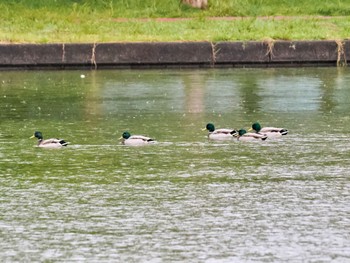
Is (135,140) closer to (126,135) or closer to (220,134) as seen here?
(126,135)

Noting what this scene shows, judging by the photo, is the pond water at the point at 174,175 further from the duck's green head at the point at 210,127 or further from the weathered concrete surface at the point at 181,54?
the weathered concrete surface at the point at 181,54

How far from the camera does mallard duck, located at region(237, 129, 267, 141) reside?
14.9 m

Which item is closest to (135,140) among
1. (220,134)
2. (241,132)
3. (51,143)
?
(51,143)

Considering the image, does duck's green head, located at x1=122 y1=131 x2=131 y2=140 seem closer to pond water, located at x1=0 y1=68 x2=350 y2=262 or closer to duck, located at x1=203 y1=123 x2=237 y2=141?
pond water, located at x1=0 y1=68 x2=350 y2=262

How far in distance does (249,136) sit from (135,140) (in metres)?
1.32

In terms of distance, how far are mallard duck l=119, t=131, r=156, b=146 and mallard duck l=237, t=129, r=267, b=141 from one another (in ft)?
3.37

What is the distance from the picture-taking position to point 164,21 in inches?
1066

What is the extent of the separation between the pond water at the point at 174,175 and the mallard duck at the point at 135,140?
0.13 m

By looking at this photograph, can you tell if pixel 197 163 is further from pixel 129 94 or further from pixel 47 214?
pixel 129 94

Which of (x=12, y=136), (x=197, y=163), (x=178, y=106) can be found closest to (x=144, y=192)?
(x=197, y=163)

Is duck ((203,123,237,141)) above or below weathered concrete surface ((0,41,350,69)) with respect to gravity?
above

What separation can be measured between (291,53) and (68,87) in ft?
16.5

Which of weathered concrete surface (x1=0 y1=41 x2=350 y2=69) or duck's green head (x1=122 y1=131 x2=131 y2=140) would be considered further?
weathered concrete surface (x1=0 y1=41 x2=350 y2=69)

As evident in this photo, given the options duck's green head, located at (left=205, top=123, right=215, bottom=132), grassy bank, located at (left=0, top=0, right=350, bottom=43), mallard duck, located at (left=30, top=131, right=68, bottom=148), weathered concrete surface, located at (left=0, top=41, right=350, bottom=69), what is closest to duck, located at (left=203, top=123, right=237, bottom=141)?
duck's green head, located at (left=205, top=123, right=215, bottom=132)
